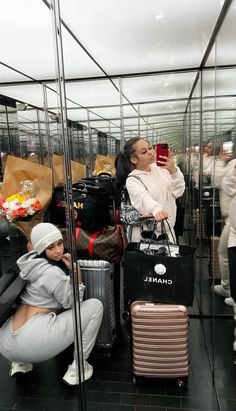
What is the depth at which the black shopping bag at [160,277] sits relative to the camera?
1.80 metres

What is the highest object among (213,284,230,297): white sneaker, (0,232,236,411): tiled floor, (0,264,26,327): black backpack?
(0,264,26,327): black backpack

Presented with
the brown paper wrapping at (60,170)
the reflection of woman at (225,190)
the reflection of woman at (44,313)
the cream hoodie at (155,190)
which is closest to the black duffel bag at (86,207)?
the brown paper wrapping at (60,170)

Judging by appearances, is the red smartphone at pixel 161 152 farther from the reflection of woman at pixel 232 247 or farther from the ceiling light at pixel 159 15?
the ceiling light at pixel 159 15

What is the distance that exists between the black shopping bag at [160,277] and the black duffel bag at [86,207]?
22.4 inches

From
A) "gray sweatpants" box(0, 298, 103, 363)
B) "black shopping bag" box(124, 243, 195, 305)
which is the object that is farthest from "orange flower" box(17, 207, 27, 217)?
"black shopping bag" box(124, 243, 195, 305)

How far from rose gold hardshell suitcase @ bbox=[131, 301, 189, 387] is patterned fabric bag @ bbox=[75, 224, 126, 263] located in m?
0.46

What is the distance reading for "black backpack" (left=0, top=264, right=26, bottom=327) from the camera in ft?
5.93

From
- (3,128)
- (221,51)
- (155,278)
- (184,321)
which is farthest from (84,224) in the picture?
(221,51)

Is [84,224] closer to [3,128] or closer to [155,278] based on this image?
[155,278]

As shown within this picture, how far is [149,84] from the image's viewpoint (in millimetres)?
2889

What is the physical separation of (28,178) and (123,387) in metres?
1.60

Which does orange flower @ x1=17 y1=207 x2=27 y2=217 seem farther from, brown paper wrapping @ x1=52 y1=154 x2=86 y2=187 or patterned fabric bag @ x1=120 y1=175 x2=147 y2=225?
patterned fabric bag @ x1=120 y1=175 x2=147 y2=225

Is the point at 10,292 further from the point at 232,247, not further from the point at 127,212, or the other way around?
the point at 232,247

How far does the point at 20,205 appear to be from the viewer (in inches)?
85.3
